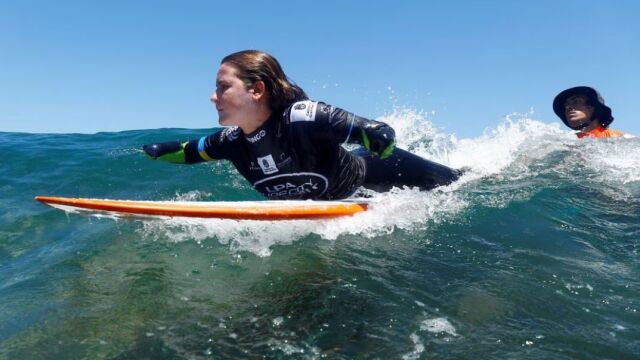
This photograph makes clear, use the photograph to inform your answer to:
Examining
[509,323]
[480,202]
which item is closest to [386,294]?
[509,323]

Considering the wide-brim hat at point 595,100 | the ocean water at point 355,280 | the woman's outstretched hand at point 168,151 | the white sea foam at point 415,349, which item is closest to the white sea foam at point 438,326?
the ocean water at point 355,280

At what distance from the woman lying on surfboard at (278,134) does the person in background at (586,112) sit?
5268mm

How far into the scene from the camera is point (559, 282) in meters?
3.57

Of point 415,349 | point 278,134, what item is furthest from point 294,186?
point 415,349

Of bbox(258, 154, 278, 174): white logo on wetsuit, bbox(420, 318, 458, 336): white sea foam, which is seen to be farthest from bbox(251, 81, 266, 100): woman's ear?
bbox(420, 318, 458, 336): white sea foam

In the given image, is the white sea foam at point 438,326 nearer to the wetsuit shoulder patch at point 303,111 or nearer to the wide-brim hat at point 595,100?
the wetsuit shoulder patch at point 303,111

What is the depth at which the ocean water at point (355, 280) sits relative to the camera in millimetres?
2703

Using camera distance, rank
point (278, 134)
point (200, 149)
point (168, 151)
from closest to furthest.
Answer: point (278, 134) < point (200, 149) < point (168, 151)

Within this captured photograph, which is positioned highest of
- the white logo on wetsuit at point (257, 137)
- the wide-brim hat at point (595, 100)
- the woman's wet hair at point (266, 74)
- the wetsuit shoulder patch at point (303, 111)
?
the wide-brim hat at point (595, 100)

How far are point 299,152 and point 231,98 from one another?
706 mm

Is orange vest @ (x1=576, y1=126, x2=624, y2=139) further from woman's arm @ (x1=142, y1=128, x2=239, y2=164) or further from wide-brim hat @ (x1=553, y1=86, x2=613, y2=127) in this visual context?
woman's arm @ (x1=142, y1=128, x2=239, y2=164)

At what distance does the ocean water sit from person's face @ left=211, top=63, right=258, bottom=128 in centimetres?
110

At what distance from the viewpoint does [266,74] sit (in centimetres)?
386

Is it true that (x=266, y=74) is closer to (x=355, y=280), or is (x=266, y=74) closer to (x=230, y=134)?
(x=230, y=134)
